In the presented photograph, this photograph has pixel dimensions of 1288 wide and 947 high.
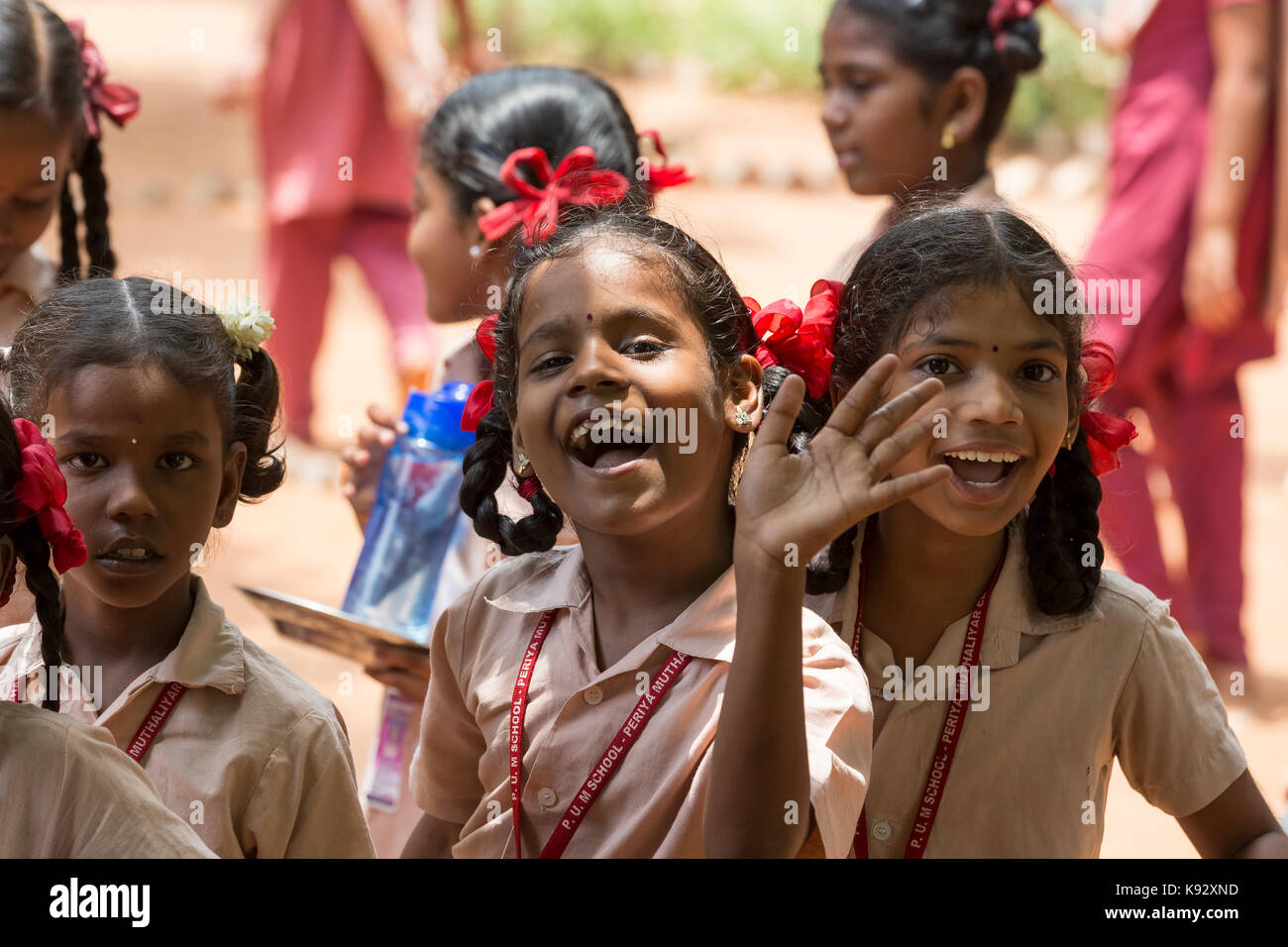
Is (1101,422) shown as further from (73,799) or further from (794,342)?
(73,799)

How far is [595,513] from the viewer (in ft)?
6.97

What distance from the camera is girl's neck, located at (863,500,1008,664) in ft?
7.75

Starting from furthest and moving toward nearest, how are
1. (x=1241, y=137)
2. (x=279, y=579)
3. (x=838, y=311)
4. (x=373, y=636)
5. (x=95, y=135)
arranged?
(x=279, y=579), (x=1241, y=137), (x=95, y=135), (x=373, y=636), (x=838, y=311)

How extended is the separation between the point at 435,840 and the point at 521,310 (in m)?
0.77

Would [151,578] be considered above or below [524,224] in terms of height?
below

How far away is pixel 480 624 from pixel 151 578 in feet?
1.47

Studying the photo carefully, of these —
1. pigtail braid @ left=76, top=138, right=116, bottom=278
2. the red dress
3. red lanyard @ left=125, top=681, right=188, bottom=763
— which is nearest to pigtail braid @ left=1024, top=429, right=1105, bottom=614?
red lanyard @ left=125, top=681, right=188, bottom=763

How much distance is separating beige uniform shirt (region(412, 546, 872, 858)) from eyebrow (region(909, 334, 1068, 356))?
17.0 inches

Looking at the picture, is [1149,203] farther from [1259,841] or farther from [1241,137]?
[1259,841]

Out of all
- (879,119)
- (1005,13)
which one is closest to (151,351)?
(879,119)

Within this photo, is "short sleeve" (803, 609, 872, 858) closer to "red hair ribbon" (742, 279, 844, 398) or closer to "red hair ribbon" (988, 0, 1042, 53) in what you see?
"red hair ribbon" (742, 279, 844, 398)

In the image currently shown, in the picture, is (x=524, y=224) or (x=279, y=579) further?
(x=279, y=579)

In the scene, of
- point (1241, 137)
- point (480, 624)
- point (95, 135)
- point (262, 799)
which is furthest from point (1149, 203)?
point (262, 799)

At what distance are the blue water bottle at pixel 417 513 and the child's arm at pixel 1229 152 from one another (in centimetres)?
270
